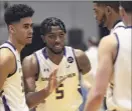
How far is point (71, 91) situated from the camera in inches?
224

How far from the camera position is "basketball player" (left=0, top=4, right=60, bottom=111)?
4.71 meters

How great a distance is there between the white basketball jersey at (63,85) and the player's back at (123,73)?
184cm

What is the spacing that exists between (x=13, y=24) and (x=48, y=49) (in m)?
0.88

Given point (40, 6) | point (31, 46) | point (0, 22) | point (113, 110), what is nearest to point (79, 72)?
point (113, 110)

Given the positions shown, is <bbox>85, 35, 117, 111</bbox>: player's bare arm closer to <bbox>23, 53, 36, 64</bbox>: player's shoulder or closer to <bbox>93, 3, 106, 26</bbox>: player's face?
<bbox>93, 3, 106, 26</bbox>: player's face

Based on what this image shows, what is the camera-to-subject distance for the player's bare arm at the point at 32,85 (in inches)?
204

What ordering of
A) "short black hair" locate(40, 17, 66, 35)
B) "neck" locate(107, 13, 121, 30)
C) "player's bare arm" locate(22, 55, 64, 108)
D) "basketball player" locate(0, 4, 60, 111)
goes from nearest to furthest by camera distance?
"neck" locate(107, 13, 121, 30)
"basketball player" locate(0, 4, 60, 111)
"player's bare arm" locate(22, 55, 64, 108)
"short black hair" locate(40, 17, 66, 35)

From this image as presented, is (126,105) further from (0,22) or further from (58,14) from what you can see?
(58,14)

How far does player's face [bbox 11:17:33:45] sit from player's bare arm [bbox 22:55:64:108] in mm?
452

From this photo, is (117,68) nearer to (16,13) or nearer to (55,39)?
(16,13)

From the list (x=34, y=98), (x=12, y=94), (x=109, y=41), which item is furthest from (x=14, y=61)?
(x=109, y=41)

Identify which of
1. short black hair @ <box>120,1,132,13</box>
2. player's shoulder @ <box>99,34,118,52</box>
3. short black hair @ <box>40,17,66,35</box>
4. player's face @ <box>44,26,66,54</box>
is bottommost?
player's face @ <box>44,26,66,54</box>

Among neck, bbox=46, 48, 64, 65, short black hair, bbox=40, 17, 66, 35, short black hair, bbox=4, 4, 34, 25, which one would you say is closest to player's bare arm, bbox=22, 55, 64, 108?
neck, bbox=46, 48, 64, 65

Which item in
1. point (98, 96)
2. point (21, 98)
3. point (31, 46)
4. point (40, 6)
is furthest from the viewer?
point (40, 6)
